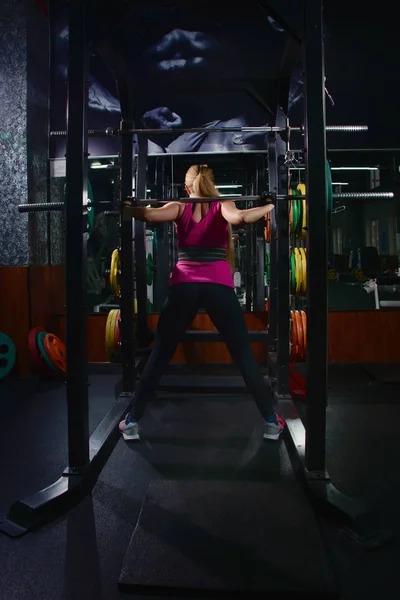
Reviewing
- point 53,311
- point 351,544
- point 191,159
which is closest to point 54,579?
point 351,544

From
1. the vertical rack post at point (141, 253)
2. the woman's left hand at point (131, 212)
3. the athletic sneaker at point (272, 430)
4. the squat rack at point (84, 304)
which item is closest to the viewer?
the squat rack at point (84, 304)

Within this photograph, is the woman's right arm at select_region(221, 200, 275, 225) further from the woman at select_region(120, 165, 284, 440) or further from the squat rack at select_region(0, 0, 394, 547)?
the squat rack at select_region(0, 0, 394, 547)

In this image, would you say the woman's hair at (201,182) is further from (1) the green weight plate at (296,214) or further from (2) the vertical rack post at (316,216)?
(1) the green weight plate at (296,214)

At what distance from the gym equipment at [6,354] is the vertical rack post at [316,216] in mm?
2617

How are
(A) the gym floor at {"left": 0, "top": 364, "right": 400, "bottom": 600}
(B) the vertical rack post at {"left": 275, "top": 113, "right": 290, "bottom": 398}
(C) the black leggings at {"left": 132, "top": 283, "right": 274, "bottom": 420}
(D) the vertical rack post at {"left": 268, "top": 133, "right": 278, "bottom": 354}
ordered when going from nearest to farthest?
(A) the gym floor at {"left": 0, "top": 364, "right": 400, "bottom": 600}, (C) the black leggings at {"left": 132, "top": 283, "right": 274, "bottom": 420}, (B) the vertical rack post at {"left": 275, "top": 113, "right": 290, "bottom": 398}, (D) the vertical rack post at {"left": 268, "top": 133, "right": 278, "bottom": 354}

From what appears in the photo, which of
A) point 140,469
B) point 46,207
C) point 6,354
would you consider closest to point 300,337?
point 140,469

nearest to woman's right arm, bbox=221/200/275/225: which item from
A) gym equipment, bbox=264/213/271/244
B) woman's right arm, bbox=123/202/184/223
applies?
woman's right arm, bbox=123/202/184/223

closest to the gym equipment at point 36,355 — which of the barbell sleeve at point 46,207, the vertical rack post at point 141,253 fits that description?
the vertical rack post at point 141,253

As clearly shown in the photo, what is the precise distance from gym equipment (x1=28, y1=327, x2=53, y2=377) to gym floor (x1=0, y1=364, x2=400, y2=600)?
12 centimetres

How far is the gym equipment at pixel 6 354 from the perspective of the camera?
350 cm

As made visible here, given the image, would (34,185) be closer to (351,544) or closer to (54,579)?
(54,579)

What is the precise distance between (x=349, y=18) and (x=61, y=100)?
246 cm

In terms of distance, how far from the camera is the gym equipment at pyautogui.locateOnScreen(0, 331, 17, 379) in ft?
11.5

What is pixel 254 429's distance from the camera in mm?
2424
